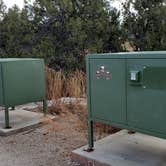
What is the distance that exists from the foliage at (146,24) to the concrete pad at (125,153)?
10.4ft

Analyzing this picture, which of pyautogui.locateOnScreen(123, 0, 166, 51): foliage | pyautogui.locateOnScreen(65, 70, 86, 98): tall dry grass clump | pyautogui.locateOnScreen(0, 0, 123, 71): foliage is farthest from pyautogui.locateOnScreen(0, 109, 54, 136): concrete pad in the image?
pyautogui.locateOnScreen(123, 0, 166, 51): foliage

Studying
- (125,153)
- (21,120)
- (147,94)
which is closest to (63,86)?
(21,120)

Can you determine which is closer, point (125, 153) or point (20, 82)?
point (125, 153)

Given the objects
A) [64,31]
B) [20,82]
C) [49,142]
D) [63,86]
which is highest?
[64,31]

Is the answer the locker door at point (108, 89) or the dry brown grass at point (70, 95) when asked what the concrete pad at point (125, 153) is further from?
the dry brown grass at point (70, 95)

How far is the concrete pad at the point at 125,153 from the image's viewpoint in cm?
303

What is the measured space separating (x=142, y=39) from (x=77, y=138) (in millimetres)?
3203

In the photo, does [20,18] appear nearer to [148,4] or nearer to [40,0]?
[40,0]

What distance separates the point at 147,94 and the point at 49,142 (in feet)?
5.64

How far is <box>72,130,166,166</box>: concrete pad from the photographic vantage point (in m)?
3.03

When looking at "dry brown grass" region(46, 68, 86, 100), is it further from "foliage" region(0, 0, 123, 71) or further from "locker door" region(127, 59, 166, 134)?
"locker door" region(127, 59, 166, 134)

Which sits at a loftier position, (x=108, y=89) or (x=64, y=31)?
(x=64, y=31)

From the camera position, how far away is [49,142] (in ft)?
13.0

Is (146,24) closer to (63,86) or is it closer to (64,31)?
(64,31)
